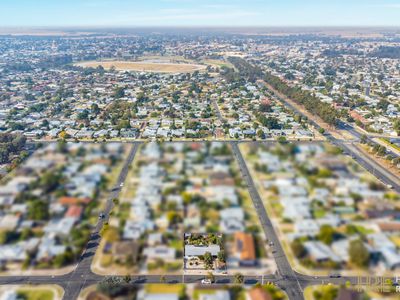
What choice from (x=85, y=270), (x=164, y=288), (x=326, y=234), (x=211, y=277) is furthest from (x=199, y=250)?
(x=326, y=234)

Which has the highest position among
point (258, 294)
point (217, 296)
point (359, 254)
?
point (359, 254)

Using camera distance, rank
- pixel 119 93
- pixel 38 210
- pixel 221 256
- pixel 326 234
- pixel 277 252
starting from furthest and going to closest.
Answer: pixel 119 93, pixel 38 210, pixel 326 234, pixel 277 252, pixel 221 256

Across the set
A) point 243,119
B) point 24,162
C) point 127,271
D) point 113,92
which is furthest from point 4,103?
point 127,271

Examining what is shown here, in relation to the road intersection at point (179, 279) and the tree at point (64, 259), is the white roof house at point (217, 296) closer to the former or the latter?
the road intersection at point (179, 279)

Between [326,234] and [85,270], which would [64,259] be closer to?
[85,270]

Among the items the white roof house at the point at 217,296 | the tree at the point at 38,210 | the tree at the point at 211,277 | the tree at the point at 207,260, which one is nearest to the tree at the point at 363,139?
the tree at the point at 207,260

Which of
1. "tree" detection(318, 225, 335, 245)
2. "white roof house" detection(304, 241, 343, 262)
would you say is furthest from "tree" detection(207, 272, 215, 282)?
"tree" detection(318, 225, 335, 245)

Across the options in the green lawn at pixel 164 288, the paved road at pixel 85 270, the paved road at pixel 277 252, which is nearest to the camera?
the green lawn at pixel 164 288
